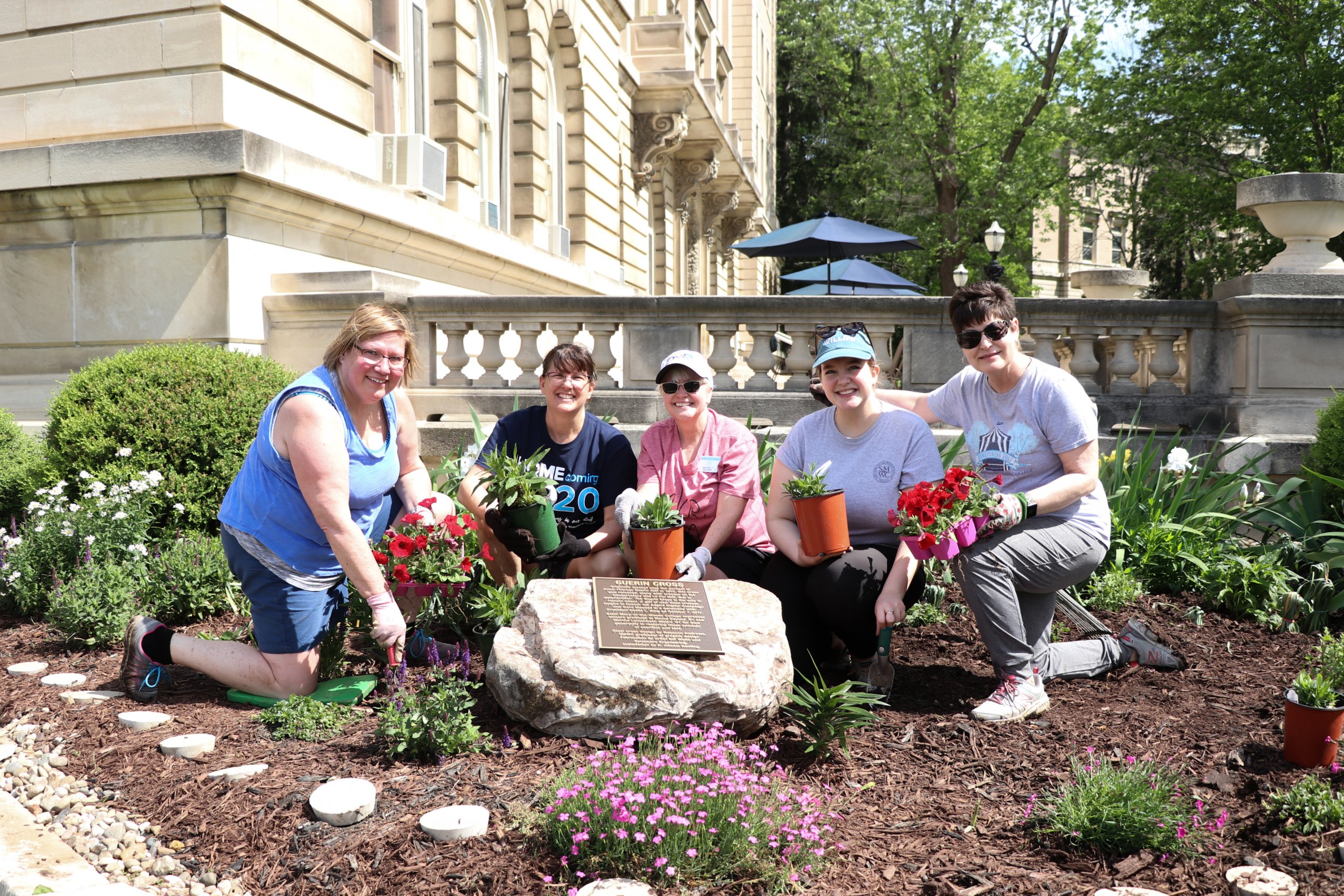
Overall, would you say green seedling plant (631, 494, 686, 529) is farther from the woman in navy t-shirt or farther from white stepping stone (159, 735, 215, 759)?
white stepping stone (159, 735, 215, 759)

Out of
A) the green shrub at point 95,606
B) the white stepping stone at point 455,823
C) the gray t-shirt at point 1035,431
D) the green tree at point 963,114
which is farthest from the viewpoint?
the green tree at point 963,114

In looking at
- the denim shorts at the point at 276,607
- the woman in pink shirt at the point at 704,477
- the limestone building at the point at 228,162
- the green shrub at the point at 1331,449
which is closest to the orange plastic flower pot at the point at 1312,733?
the woman in pink shirt at the point at 704,477

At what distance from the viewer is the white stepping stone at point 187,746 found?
356cm

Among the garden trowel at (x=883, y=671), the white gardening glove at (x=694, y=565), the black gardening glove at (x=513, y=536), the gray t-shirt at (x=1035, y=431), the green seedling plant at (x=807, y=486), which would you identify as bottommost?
the garden trowel at (x=883, y=671)

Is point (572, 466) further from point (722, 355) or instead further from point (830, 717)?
point (722, 355)

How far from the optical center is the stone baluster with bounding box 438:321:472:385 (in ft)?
26.9

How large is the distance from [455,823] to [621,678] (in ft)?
2.61

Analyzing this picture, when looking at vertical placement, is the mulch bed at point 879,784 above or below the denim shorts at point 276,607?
below

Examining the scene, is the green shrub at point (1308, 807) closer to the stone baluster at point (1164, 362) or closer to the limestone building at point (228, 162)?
the stone baluster at point (1164, 362)

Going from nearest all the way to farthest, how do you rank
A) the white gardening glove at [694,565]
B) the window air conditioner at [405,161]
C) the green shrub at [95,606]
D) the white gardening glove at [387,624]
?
the white gardening glove at [387,624] → the white gardening glove at [694,565] → the green shrub at [95,606] → the window air conditioner at [405,161]

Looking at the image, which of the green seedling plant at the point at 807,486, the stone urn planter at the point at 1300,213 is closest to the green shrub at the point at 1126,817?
the green seedling plant at the point at 807,486

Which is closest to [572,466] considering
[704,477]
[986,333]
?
[704,477]

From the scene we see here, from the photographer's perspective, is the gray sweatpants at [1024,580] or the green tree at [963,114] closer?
the gray sweatpants at [1024,580]

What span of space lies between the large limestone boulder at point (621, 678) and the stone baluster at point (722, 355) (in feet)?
13.6
